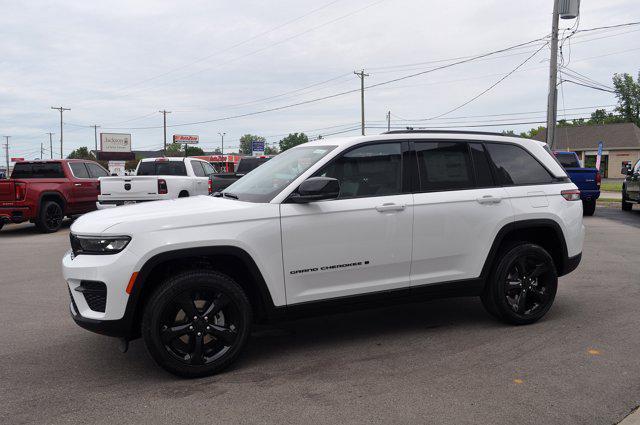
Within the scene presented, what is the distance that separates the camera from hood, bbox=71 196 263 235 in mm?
3791

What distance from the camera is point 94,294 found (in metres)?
3.79

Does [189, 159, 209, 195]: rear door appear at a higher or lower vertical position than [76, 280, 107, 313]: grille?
higher

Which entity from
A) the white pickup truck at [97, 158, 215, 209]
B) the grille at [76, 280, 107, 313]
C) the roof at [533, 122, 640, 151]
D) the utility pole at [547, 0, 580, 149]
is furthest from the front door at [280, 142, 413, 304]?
the roof at [533, 122, 640, 151]

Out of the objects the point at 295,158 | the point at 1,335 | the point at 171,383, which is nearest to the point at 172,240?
the point at 171,383

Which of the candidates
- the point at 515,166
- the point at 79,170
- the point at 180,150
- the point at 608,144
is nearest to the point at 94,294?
the point at 515,166

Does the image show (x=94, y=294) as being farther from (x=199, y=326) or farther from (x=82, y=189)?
(x=82, y=189)

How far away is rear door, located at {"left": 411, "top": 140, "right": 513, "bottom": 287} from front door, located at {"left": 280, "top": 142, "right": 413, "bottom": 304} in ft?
0.53

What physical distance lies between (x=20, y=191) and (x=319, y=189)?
11250 mm

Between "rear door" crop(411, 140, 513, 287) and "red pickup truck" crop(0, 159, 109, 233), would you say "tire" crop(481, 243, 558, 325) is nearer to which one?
"rear door" crop(411, 140, 513, 287)

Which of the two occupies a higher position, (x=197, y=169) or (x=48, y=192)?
(x=197, y=169)

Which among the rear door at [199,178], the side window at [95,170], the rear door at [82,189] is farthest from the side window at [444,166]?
the side window at [95,170]

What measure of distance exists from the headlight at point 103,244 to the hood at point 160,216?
4cm

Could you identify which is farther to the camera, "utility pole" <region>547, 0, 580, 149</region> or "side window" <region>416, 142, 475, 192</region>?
"utility pole" <region>547, 0, 580, 149</region>

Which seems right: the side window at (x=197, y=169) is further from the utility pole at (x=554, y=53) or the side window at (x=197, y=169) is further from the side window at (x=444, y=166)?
the utility pole at (x=554, y=53)
